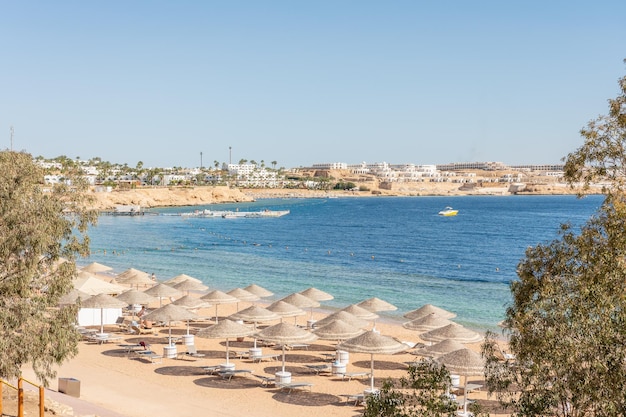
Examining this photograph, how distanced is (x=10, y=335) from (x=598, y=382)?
11.5 metres

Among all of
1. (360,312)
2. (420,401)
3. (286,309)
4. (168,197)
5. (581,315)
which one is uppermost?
(581,315)

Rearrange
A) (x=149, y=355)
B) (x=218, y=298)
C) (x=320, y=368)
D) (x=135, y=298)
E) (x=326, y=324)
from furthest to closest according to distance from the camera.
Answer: (x=218, y=298) → (x=135, y=298) → (x=149, y=355) → (x=326, y=324) → (x=320, y=368)

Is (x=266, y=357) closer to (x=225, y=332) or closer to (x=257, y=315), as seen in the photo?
(x=257, y=315)

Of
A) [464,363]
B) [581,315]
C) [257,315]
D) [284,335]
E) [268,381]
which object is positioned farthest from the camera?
[257,315]

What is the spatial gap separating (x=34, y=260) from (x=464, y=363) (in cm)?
1124

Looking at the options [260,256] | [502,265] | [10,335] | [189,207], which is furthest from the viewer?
[189,207]

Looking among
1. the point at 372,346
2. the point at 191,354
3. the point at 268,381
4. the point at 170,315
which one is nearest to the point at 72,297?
the point at 170,315

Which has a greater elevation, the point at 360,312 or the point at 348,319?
the point at 348,319

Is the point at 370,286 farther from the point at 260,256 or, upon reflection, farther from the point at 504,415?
the point at 504,415

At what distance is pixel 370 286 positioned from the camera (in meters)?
47.0

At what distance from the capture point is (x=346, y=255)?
70125 mm

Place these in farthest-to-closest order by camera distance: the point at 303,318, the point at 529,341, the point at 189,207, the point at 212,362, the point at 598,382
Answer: the point at 189,207 → the point at 303,318 → the point at 212,362 → the point at 529,341 → the point at 598,382

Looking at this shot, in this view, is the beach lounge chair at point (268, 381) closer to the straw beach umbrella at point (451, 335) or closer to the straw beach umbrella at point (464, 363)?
the straw beach umbrella at point (451, 335)

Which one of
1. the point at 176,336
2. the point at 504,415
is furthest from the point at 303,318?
the point at 504,415
